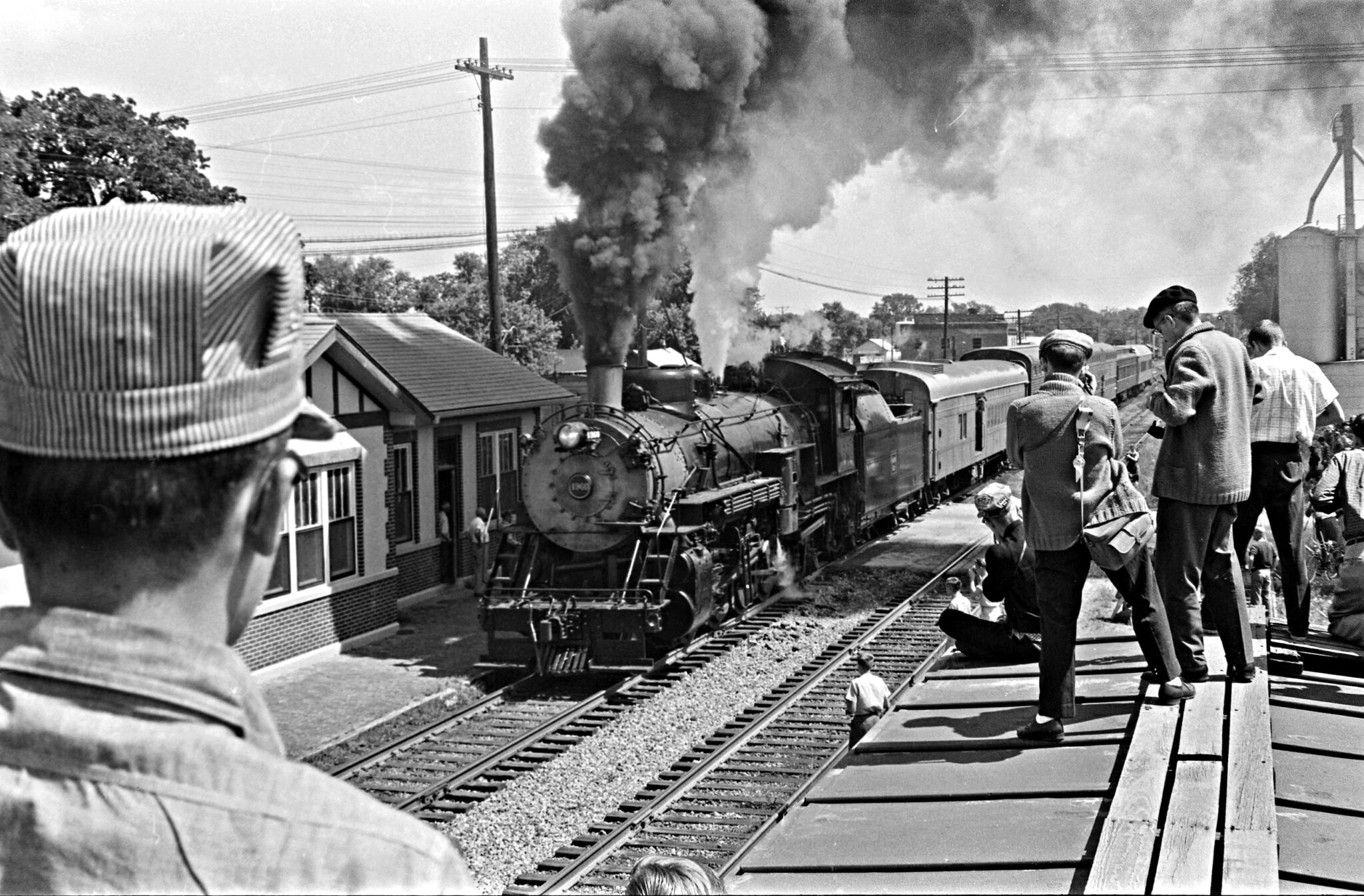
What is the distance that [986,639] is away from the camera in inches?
240

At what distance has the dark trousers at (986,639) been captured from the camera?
598 cm

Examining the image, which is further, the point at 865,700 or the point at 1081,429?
the point at 865,700

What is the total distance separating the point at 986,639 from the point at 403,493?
1236cm

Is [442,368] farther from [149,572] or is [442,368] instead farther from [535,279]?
[535,279]

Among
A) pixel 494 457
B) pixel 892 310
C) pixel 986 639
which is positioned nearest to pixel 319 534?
pixel 494 457

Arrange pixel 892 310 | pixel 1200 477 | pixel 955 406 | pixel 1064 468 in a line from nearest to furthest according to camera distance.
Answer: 1. pixel 1064 468
2. pixel 1200 477
3. pixel 955 406
4. pixel 892 310

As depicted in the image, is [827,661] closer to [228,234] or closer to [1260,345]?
[1260,345]

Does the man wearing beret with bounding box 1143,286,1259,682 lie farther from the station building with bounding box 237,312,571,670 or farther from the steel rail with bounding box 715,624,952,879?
the station building with bounding box 237,312,571,670

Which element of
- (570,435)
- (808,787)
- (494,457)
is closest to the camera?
(808,787)

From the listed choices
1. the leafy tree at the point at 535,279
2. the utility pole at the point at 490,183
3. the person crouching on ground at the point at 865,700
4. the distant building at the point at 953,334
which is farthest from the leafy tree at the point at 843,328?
the person crouching on ground at the point at 865,700

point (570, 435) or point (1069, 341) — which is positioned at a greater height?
point (1069, 341)

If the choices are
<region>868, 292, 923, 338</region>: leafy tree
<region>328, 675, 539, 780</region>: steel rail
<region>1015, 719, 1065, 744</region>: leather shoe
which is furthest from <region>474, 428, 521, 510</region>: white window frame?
<region>868, 292, 923, 338</region>: leafy tree

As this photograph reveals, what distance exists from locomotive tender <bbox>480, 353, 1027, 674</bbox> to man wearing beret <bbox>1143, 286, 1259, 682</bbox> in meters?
7.94

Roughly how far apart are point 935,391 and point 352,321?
34.4 feet
